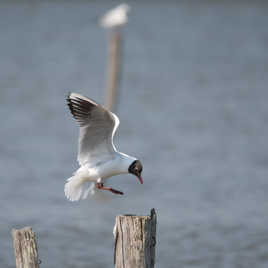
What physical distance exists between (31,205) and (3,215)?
64cm

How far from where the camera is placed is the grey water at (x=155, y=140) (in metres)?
8.86

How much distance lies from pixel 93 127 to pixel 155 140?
777 cm

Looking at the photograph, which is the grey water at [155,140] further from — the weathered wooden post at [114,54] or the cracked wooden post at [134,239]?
the cracked wooden post at [134,239]

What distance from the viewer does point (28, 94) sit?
59.2ft

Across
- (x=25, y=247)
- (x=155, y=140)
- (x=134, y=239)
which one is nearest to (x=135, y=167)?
(x=134, y=239)

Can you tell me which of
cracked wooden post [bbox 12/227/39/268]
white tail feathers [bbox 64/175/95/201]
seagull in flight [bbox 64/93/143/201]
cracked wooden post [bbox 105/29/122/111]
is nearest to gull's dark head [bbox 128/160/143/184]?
seagull in flight [bbox 64/93/143/201]

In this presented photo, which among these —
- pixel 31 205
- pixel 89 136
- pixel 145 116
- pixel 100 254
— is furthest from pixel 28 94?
pixel 89 136

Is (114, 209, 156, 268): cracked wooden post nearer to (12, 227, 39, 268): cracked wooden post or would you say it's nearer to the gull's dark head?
(12, 227, 39, 268): cracked wooden post

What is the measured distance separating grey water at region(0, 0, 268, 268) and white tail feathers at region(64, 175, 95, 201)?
205 centimetres

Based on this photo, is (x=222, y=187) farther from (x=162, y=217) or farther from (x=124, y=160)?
(x=124, y=160)

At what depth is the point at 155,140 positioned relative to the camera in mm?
13727

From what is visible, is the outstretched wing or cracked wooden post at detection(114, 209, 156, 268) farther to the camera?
the outstretched wing

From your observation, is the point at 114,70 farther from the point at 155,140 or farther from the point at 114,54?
the point at 155,140

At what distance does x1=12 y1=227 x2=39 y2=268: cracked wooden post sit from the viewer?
194 inches
